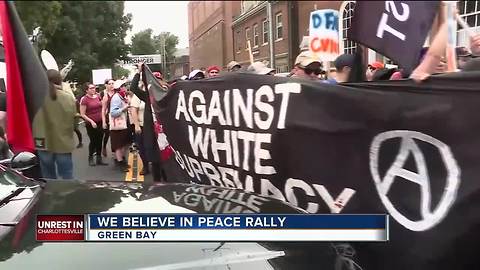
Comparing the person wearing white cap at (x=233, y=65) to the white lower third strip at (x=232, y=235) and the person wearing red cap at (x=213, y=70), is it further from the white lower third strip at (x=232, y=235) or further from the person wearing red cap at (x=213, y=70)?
the white lower third strip at (x=232, y=235)

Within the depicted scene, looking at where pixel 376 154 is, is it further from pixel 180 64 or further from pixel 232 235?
pixel 180 64

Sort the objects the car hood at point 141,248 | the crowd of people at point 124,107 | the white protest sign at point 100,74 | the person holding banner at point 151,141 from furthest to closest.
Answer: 1. the person holding banner at point 151,141
2. the white protest sign at point 100,74
3. the crowd of people at point 124,107
4. the car hood at point 141,248

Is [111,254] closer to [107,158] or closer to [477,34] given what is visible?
[477,34]

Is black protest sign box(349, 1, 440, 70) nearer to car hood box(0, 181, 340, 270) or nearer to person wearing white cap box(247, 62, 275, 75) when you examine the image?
car hood box(0, 181, 340, 270)

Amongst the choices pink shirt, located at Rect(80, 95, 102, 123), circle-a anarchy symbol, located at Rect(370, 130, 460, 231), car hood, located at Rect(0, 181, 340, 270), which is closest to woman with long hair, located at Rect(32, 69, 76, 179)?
car hood, located at Rect(0, 181, 340, 270)

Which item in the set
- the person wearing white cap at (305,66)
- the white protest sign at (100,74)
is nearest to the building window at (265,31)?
the person wearing white cap at (305,66)

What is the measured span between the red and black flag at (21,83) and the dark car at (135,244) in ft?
1.07

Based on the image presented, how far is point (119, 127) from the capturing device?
32.3 feet

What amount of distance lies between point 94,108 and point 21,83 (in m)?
7.84

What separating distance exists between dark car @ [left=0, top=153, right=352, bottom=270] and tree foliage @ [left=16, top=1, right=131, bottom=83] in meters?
0.88

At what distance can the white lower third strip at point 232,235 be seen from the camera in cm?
224

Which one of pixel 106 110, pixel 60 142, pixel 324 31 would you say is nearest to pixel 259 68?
pixel 324 31

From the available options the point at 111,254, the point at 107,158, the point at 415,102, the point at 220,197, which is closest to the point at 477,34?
the point at 415,102

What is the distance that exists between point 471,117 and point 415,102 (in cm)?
28
